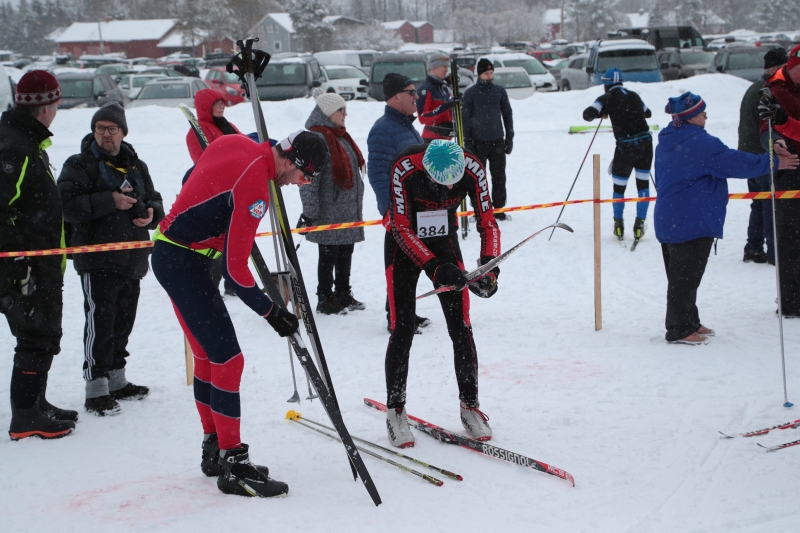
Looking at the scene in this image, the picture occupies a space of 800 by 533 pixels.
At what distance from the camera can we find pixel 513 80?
20.4 metres

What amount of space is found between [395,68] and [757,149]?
46.1ft

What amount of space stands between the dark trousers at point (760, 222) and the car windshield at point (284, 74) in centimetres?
1485

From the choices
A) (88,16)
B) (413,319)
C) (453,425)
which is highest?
(88,16)

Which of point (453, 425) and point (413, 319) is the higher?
point (413, 319)

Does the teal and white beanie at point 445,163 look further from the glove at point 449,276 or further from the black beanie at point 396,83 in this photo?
the black beanie at point 396,83

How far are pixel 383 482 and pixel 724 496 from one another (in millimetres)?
1676

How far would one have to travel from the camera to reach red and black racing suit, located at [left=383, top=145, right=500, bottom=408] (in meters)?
4.25

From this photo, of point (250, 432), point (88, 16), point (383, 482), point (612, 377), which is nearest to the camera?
point (383, 482)

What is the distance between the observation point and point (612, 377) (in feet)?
17.5

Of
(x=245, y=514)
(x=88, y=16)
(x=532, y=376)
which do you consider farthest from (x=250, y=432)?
(x=88, y=16)

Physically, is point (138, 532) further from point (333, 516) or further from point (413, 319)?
point (413, 319)

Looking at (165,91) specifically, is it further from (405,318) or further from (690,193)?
(405,318)

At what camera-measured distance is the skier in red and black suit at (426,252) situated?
13.9ft

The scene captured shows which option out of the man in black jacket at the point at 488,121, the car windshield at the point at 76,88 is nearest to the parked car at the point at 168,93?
the car windshield at the point at 76,88
